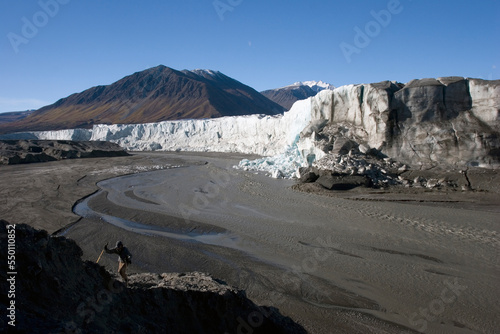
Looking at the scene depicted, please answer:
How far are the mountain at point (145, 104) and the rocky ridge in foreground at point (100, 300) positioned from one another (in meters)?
72.6

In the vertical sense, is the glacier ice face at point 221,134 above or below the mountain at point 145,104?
below

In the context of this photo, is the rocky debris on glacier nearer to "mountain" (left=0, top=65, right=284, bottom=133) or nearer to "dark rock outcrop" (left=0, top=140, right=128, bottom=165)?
"dark rock outcrop" (left=0, top=140, right=128, bottom=165)

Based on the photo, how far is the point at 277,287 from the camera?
22.0 ft

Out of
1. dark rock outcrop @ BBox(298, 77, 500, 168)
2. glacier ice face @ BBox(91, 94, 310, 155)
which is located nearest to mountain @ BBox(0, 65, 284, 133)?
glacier ice face @ BBox(91, 94, 310, 155)

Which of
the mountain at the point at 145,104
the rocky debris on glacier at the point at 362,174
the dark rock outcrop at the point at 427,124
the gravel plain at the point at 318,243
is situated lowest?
the gravel plain at the point at 318,243

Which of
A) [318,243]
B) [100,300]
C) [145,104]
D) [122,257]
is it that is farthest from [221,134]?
[145,104]

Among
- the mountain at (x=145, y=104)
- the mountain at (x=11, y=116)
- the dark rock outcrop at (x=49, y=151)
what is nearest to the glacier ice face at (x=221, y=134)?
the dark rock outcrop at (x=49, y=151)

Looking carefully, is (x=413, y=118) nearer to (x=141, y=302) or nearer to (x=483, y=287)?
(x=483, y=287)

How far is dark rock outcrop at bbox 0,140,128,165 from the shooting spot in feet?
105

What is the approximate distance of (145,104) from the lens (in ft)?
289

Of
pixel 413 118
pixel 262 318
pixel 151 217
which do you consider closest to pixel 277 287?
pixel 262 318

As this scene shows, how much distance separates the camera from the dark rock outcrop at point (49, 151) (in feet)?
105

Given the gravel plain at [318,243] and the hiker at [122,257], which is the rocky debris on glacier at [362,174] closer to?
the gravel plain at [318,243]

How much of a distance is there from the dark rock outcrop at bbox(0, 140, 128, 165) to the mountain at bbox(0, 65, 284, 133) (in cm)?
3393
